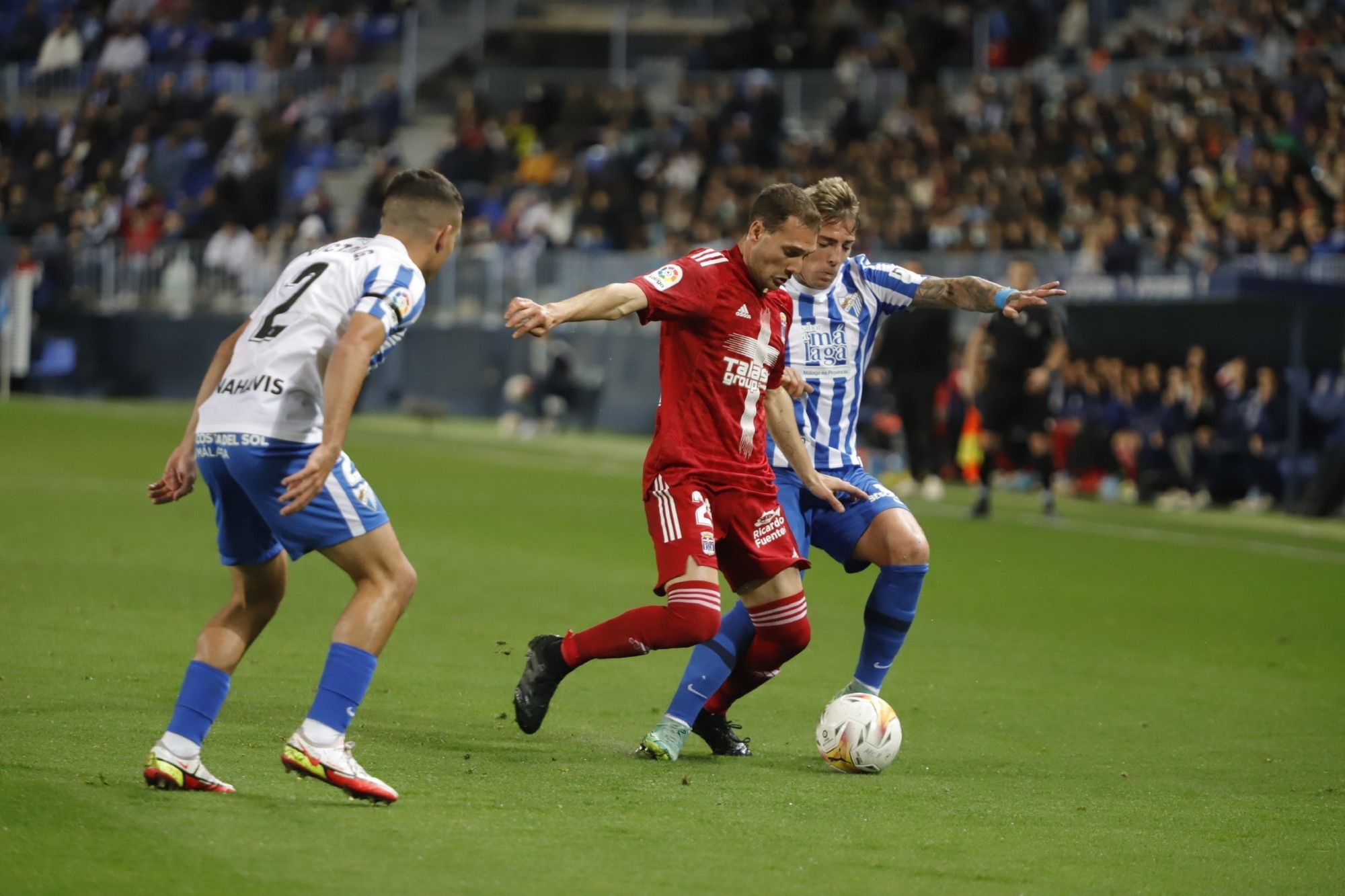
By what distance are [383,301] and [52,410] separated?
74.3 feet

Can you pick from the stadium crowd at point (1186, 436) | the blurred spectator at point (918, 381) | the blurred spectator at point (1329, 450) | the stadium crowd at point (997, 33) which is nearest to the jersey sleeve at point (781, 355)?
the stadium crowd at point (1186, 436)

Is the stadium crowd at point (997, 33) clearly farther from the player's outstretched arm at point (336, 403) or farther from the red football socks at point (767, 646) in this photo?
the player's outstretched arm at point (336, 403)

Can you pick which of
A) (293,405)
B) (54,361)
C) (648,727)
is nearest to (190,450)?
(293,405)

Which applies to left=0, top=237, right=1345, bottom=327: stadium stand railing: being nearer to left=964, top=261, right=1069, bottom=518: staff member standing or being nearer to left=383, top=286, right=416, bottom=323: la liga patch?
left=964, top=261, right=1069, bottom=518: staff member standing

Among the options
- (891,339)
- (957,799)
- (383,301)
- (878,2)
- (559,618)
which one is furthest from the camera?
(878,2)

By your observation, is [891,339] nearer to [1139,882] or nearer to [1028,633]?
[1028,633]

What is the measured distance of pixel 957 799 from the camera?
20.0 ft

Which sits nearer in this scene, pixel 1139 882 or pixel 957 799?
pixel 1139 882

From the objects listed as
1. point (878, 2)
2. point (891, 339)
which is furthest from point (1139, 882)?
point (878, 2)

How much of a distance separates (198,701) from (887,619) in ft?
9.24

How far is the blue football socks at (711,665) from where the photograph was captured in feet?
22.2

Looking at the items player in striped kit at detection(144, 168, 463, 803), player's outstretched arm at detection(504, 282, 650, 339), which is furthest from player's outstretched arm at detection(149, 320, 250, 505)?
player's outstretched arm at detection(504, 282, 650, 339)

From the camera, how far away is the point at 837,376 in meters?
7.62

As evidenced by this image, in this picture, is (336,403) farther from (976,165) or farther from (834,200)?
(976,165)
